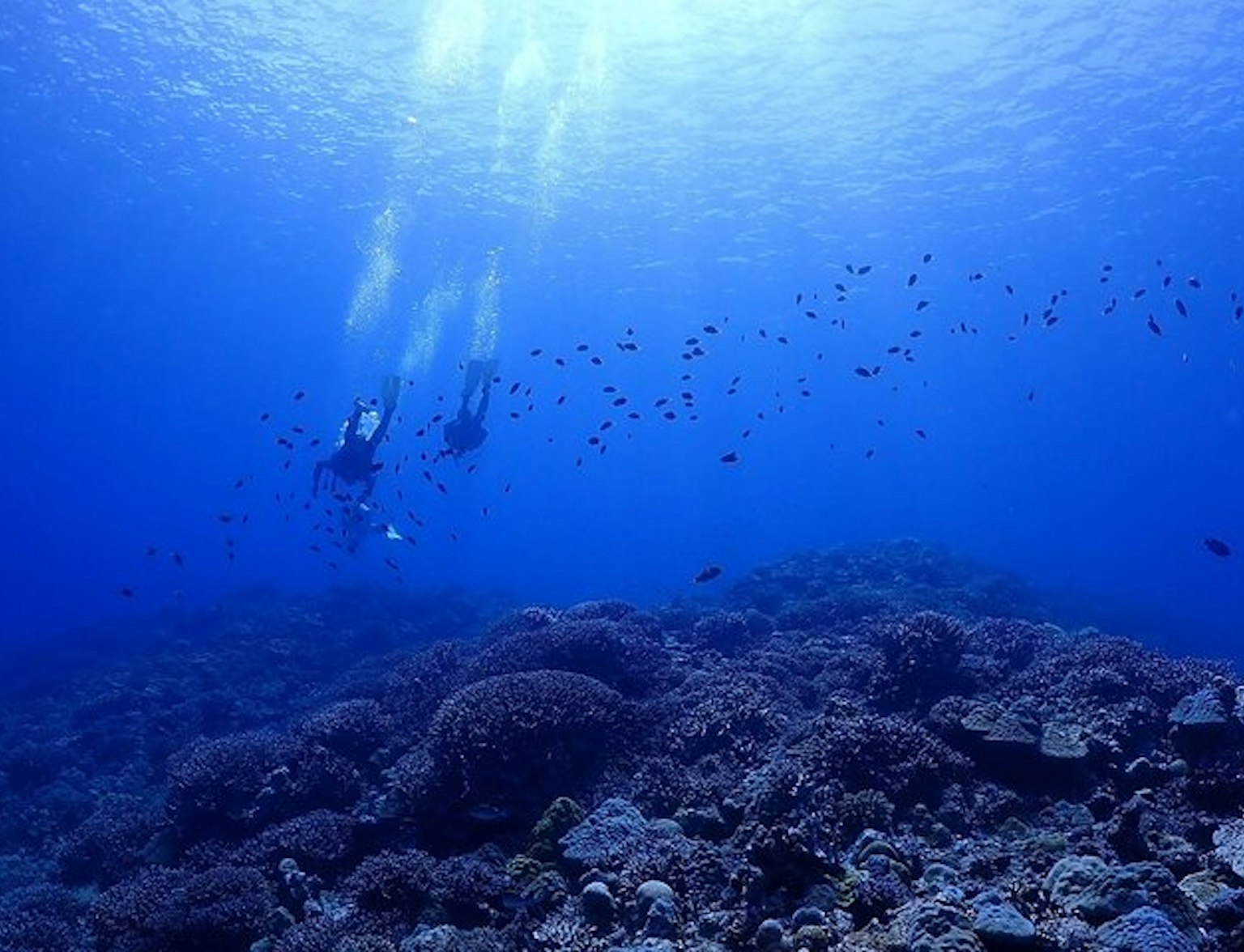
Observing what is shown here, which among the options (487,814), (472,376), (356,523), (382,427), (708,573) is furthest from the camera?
(356,523)

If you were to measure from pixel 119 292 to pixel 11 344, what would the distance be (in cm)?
2783

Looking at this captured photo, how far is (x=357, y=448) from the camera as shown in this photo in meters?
22.8

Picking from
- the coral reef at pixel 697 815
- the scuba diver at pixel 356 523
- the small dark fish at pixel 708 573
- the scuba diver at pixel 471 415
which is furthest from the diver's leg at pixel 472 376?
the small dark fish at pixel 708 573

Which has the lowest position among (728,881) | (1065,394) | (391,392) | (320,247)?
Answer: (728,881)

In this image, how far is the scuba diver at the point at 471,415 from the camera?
73.6 ft

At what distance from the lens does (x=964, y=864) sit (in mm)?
5852

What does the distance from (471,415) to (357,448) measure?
3.23 meters

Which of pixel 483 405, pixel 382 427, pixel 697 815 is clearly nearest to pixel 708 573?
pixel 697 815

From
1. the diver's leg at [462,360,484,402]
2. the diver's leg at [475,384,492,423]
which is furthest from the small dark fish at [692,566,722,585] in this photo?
the diver's leg at [462,360,484,402]

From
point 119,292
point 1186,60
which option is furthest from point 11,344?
point 1186,60

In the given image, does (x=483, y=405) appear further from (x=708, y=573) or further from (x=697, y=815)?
(x=697, y=815)

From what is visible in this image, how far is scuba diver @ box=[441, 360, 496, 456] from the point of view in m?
22.4

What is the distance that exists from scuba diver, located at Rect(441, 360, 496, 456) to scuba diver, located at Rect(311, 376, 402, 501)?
1.92 meters

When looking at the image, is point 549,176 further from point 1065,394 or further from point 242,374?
point 1065,394
